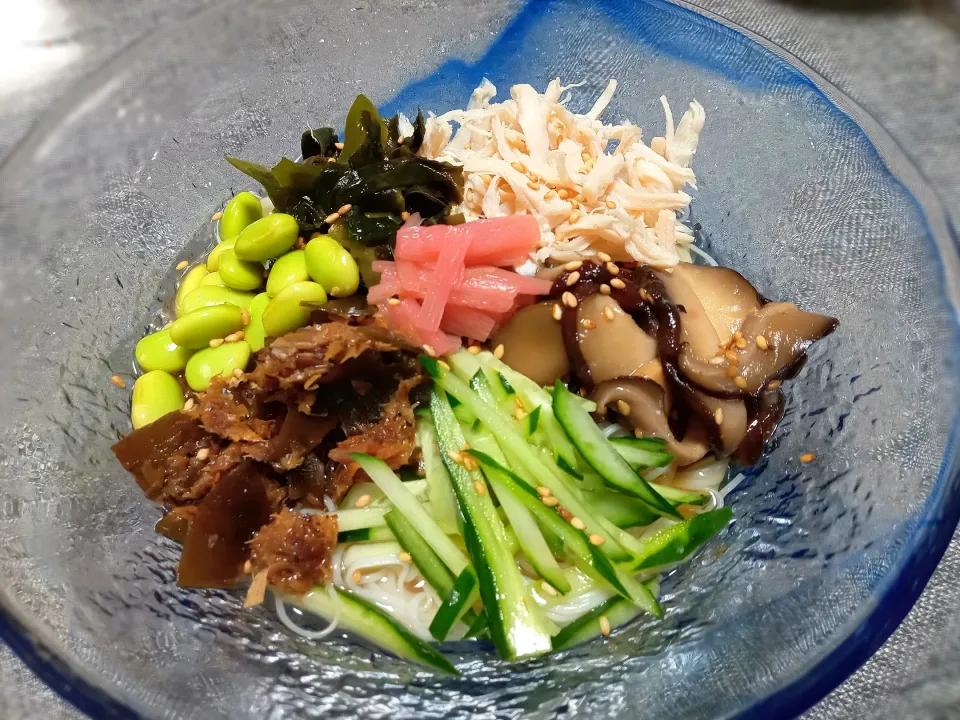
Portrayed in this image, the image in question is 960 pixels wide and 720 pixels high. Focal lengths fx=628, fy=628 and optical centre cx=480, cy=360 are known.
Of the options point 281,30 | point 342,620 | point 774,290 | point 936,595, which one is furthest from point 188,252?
point 936,595

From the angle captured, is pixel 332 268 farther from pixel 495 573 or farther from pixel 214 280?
pixel 495 573

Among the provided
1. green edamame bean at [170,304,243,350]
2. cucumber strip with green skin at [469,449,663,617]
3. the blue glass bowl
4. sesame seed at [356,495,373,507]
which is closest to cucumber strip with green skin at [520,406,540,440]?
cucumber strip with green skin at [469,449,663,617]

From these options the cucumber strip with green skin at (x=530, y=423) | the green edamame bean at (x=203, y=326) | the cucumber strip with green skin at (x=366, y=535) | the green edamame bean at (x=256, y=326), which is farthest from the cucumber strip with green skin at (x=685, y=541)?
the green edamame bean at (x=203, y=326)

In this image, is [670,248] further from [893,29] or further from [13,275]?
[893,29]

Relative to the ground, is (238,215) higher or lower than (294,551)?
higher

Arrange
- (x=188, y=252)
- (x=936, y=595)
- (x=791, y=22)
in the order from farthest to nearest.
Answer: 1. (x=791, y=22)
2. (x=188, y=252)
3. (x=936, y=595)

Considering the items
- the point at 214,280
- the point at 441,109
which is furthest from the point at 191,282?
the point at 441,109

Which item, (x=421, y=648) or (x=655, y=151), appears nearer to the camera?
(x=421, y=648)
